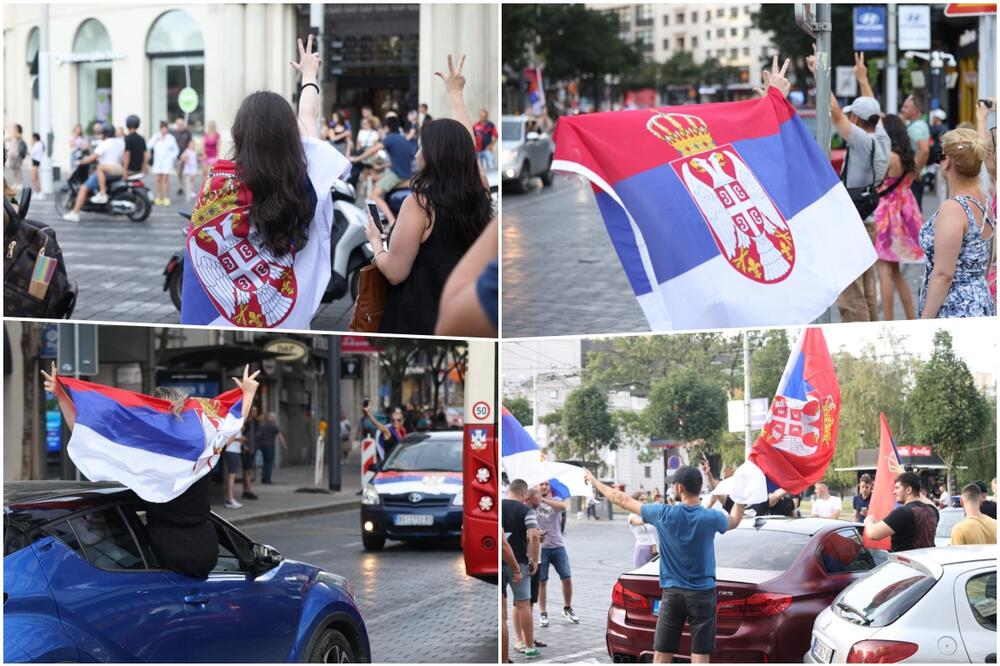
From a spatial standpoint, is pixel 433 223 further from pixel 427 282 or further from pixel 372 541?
pixel 372 541

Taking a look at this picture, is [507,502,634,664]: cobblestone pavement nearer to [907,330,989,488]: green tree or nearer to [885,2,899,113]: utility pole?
[907,330,989,488]: green tree

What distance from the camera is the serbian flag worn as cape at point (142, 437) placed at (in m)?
5.61

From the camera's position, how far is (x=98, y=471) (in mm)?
5613

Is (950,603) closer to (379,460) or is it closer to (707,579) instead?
(707,579)

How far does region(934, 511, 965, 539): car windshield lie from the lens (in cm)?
594

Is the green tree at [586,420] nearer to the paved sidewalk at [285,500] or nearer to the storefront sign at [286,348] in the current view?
the storefront sign at [286,348]

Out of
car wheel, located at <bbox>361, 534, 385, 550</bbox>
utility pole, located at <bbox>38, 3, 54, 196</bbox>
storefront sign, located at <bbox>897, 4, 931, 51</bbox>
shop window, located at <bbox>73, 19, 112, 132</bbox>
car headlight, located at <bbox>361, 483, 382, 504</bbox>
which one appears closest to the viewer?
car wheel, located at <bbox>361, 534, 385, 550</bbox>

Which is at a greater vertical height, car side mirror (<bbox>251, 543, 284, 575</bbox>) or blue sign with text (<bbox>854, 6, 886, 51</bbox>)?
blue sign with text (<bbox>854, 6, 886, 51</bbox>)

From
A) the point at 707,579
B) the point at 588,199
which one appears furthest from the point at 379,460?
the point at 588,199

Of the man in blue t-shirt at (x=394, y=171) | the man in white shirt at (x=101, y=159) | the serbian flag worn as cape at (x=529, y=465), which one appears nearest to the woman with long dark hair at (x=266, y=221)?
the serbian flag worn as cape at (x=529, y=465)

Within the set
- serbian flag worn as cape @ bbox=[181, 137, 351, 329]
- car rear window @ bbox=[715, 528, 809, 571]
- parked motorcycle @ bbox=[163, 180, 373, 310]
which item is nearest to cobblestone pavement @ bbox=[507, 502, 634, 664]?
car rear window @ bbox=[715, 528, 809, 571]

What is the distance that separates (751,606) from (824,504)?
61cm

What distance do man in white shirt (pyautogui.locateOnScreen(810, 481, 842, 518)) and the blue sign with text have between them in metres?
20.4

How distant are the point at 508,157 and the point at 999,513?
2024 centimetres
